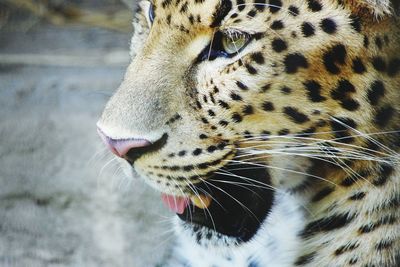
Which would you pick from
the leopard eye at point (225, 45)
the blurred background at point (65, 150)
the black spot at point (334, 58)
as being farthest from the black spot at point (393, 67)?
the blurred background at point (65, 150)

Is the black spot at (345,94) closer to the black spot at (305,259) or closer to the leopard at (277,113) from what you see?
the leopard at (277,113)

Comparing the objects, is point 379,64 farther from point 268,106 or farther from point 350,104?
point 268,106

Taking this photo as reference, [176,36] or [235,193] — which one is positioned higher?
[176,36]

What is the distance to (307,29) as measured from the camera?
2.06m

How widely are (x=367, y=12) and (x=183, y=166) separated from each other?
0.55 m

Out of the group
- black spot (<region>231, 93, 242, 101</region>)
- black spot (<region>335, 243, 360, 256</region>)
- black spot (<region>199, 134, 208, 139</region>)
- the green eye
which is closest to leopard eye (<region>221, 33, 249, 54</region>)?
the green eye

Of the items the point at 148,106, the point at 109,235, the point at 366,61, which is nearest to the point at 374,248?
the point at 366,61

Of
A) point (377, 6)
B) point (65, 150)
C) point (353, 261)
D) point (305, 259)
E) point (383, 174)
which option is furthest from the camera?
point (65, 150)

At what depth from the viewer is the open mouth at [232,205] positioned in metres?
2.30

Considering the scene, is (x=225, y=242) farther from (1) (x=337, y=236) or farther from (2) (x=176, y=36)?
(2) (x=176, y=36)

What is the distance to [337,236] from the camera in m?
2.33

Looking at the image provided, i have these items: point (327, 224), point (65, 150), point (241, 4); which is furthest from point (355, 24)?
point (65, 150)

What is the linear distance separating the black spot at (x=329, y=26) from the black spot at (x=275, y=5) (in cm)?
10

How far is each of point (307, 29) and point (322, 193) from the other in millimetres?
469
